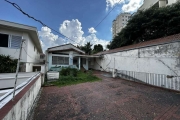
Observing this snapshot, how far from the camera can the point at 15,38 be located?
6.66 meters

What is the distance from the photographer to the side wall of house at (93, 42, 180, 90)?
20.1 ft

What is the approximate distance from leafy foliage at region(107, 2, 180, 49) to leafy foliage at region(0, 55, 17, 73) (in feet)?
54.1

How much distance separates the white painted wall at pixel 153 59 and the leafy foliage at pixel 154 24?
21.6ft

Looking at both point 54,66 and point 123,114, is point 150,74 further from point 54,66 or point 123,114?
point 54,66

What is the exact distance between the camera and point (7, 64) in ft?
20.0

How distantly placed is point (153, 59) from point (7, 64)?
11737 mm

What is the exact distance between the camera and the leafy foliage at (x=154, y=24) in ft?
37.4

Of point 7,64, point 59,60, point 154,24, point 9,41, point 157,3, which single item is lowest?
point 7,64

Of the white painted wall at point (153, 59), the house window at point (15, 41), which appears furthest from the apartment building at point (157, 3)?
the house window at point (15, 41)

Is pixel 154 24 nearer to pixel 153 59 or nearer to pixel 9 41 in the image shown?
pixel 153 59

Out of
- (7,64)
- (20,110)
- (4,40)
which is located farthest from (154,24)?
(7,64)

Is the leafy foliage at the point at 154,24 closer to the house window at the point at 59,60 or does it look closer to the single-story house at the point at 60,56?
the single-story house at the point at 60,56

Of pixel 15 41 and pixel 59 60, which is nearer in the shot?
pixel 15 41

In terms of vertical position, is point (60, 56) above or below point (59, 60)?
above
